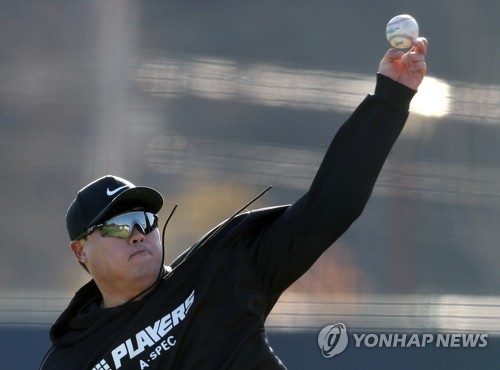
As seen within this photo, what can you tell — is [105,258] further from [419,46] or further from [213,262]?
[419,46]

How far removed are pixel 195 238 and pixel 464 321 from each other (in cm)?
131

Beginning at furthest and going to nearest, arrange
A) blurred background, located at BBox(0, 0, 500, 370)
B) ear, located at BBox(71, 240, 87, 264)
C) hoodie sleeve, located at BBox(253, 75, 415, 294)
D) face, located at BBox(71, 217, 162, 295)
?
blurred background, located at BBox(0, 0, 500, 370)
ear, located at BBox(71, 240, 87, 264)
face, located at BBox(71, 217, 162, 295)
hoodie sleeve, located at BBox(253, 75, 415, 294)

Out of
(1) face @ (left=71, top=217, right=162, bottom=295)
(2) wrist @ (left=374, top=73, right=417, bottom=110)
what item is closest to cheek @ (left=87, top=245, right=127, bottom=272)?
(1) face @ (left=71, top=217, right=162, bottom=295)

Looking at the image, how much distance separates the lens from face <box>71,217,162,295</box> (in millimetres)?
2465

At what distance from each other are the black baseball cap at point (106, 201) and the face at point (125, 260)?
2.0 inches

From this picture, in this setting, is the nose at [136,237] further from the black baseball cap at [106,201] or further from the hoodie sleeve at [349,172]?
the hoodie sleeve at [349,172]

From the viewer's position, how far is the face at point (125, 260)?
2.46 meters

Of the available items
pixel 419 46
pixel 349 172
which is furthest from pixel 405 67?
pixel 349 172
